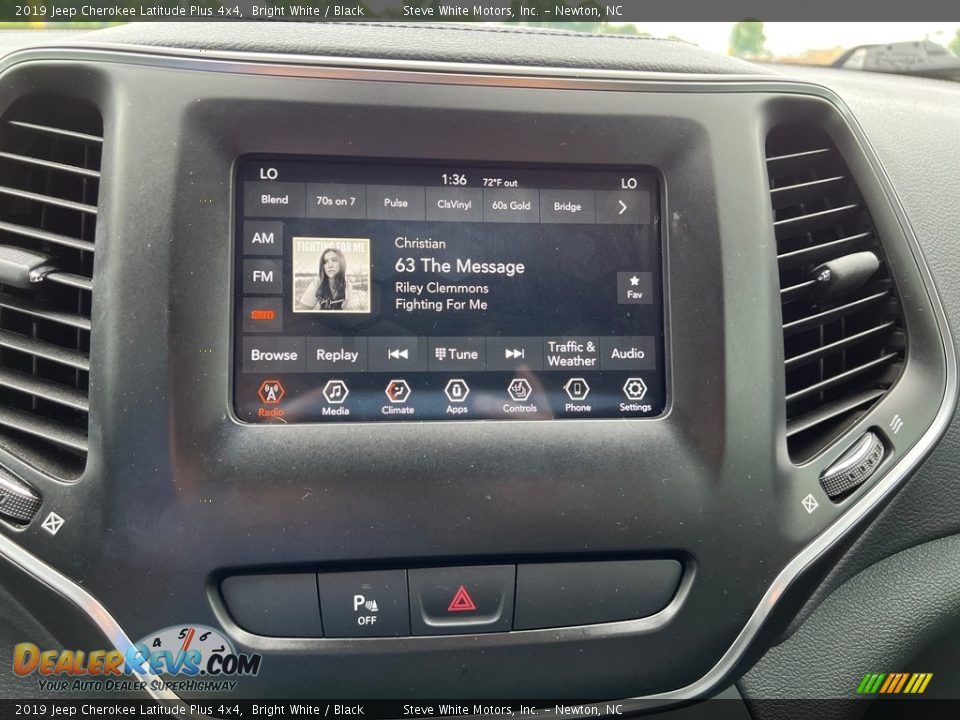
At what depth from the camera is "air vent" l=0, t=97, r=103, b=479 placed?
3.93 feet

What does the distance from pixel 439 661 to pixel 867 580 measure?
0.85 meters

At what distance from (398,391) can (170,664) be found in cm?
56

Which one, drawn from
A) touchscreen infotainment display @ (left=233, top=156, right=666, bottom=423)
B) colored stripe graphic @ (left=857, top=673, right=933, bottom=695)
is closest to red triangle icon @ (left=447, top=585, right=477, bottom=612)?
touchscreen infotainment display @ (left=233, top=156, right=666, bottom=423)

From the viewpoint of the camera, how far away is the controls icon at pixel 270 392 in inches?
48.2

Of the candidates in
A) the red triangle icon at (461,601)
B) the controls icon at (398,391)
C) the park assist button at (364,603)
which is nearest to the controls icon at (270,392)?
the controls icon at (398,391)

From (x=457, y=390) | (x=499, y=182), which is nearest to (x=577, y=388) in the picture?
(x=457, y=390)

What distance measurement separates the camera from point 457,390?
1270 millimetres

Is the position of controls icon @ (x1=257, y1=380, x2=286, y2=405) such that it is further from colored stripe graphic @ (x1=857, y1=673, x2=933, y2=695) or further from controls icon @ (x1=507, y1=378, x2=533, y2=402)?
colored stripe graphic @ (x1=857, y1=673, x2=933, y2=695)

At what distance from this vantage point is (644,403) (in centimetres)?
131

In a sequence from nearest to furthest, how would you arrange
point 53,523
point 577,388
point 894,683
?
point 53,523 < point 577,388 < point 894,683

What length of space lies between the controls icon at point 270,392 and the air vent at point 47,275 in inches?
10.0

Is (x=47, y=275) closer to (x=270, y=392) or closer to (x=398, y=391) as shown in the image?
(x=270, y=392)

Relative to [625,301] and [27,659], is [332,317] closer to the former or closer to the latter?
[625,301]

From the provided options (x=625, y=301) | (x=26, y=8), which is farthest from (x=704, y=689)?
(x=26, y=8)
